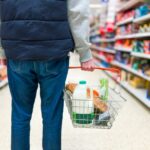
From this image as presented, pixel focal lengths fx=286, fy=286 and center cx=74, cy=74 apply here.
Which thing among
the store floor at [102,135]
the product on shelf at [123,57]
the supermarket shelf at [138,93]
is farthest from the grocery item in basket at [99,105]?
the product on shelf at [123,57]

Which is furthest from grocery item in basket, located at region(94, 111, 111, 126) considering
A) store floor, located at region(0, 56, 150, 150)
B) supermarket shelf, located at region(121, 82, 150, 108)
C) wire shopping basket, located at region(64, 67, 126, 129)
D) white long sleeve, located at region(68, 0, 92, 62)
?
supermarket shelf, located at region(121, 82, 150, 108)

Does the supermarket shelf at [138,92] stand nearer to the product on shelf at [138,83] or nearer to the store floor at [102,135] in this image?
the product on shelf at [138,83]

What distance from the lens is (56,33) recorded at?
4.87 feet

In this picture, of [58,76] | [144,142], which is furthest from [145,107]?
[58,76]

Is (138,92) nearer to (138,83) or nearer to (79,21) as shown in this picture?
(138,83)

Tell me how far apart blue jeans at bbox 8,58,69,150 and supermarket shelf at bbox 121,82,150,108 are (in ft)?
7.15

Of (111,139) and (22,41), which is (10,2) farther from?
(111,139)

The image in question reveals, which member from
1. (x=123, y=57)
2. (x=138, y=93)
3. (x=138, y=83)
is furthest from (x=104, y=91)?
(x=123, y=57)

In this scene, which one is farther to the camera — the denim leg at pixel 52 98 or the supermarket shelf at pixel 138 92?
the supermarket shelf at pixel 138 92

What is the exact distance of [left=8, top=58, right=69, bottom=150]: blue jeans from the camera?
156cm

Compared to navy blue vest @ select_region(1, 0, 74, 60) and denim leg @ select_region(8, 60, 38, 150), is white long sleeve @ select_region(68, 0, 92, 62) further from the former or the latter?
denim leg @ select_region(8, 60, 38, 150)

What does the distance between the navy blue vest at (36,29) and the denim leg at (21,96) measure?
89 mm

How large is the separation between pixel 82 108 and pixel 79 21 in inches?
18.8

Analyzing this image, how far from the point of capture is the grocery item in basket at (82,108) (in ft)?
5.25
